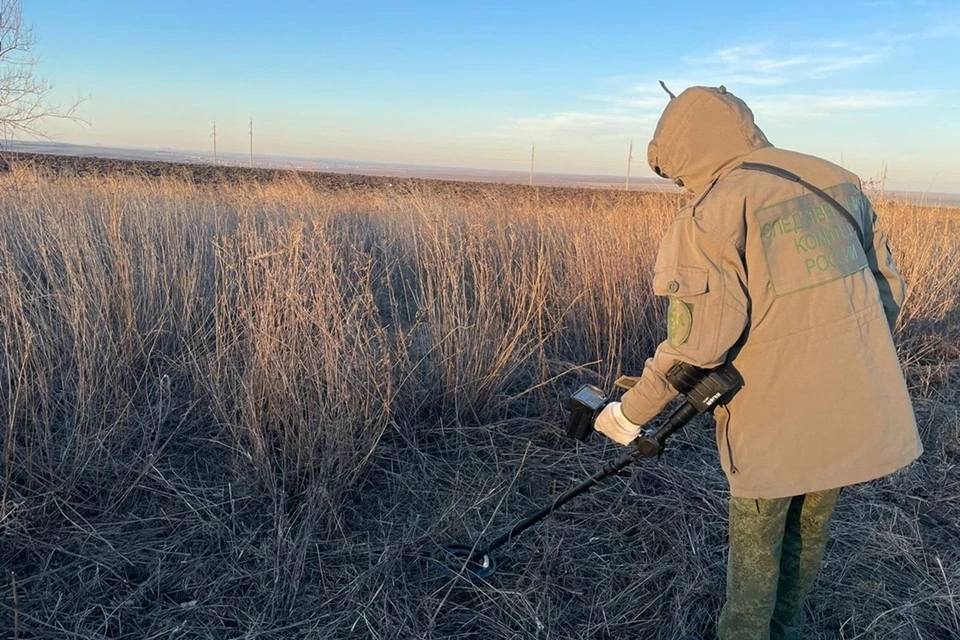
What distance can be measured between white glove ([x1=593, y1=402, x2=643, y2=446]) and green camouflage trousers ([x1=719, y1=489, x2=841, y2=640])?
11.5 inches

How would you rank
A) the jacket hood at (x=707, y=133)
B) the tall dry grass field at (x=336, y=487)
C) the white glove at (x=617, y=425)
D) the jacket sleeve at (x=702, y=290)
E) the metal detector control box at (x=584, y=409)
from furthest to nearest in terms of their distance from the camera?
1. the tall dry grass field at (x=336, y=487)
2. the metal detector control box at (x=584, y=409)
3. the white glove at (x=617, y=425)
4. the jacket hood at (x=707, y=133)
5. the jacket sleeve at (x=702, y=290)

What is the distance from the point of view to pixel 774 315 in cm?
136

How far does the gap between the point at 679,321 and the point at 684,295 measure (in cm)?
7

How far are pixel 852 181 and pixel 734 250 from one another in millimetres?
418

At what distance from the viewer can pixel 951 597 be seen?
6.90ft

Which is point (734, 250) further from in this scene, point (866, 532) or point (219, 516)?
point (219, 516)

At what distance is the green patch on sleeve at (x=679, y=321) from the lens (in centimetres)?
136

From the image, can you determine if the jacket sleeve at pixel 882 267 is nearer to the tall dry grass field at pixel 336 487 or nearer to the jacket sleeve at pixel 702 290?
the jacket sleeve at pixel 702 290

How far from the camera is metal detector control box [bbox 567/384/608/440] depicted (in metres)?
1.71

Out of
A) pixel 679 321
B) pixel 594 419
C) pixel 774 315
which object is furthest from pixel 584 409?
pixel 774 315

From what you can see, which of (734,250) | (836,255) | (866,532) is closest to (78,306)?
(734,250)

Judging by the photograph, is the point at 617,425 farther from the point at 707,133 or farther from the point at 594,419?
the point at 707,133

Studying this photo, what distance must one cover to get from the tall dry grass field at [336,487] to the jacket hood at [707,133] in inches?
58.5

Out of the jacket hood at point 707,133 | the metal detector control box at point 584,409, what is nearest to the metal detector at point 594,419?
the metal detector control box at point 584,409
